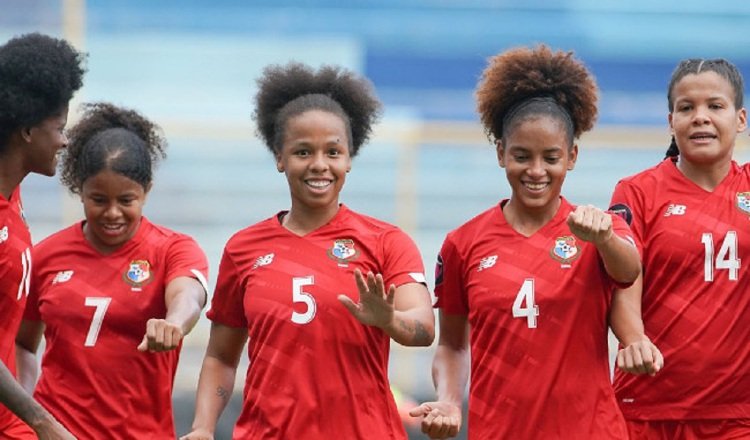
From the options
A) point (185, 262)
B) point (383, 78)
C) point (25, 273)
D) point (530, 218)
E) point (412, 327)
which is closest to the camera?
point (412, 327)

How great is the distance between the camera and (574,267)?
571 cm

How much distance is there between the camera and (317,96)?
6043mm

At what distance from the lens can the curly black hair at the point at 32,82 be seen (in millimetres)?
6102

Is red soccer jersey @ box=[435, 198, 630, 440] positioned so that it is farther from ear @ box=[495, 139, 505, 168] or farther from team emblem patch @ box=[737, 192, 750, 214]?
team emblem patch @ box=[737, 192, 750, 214]

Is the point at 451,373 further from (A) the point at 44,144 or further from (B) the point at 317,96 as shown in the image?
(A) the point at 44,144

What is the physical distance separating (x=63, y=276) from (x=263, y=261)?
1.26 metres

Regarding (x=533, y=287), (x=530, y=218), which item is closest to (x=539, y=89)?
(x=530, y=218)

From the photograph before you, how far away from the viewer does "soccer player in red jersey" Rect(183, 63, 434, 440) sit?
557 cm

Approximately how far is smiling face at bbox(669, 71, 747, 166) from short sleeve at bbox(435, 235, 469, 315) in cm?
103

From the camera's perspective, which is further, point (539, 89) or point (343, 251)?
point (539, 89)

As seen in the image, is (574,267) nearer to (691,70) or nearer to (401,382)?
(691,70)

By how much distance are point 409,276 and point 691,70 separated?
4.96 feet

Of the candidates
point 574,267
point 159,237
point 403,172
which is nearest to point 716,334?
point 574,267

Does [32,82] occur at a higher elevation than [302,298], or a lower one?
higher
